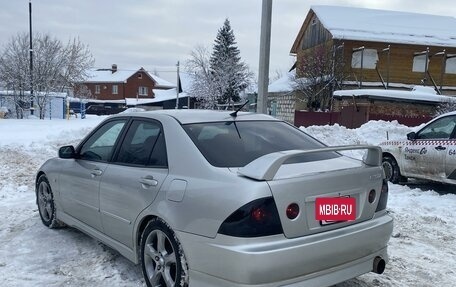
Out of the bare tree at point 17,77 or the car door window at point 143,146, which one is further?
the bare tree at point 17,77

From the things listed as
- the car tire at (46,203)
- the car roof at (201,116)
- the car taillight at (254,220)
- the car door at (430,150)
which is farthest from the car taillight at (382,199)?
the car door at (430,150)

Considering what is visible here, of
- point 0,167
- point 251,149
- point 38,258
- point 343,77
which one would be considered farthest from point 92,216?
point 343,77

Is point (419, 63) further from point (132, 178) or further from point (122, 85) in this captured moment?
point (122, 85)

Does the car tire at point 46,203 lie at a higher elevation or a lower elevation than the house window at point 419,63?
lower

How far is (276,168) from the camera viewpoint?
3041mm

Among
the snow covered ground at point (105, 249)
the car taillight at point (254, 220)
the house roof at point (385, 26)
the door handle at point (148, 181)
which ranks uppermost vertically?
the house roof at point (385, 26)

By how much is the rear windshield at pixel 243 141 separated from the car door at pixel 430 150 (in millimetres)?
4572

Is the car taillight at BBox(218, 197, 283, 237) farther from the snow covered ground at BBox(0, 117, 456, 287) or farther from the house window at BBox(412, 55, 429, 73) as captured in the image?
the house window at BBox(412, 55, 429, 73)

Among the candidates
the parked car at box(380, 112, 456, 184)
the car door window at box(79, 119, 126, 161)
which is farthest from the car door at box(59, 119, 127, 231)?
the parked car at box(380, 112, 456, 184)

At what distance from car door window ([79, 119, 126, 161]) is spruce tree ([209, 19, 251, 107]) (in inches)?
1678

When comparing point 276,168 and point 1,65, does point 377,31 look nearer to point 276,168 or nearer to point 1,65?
point 1,65

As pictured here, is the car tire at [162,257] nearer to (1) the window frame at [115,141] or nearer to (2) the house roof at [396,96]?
(1) the window frame at [115,141]

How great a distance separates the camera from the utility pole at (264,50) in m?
8.86

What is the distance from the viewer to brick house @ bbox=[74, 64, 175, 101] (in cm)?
8100
